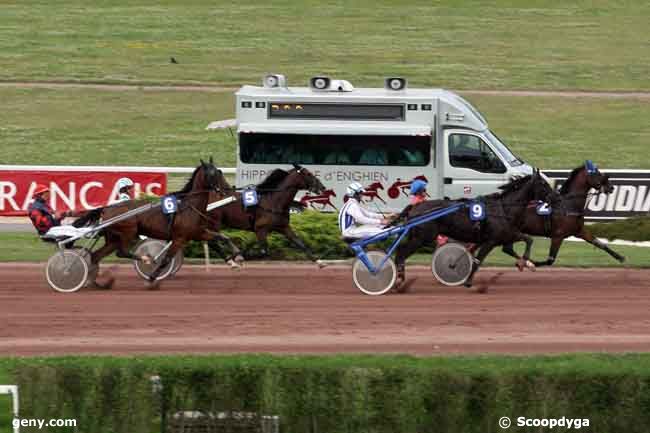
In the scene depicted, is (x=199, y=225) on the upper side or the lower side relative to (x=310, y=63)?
lower

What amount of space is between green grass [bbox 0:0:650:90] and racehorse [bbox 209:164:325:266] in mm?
18611

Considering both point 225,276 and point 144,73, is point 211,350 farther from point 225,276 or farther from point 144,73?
point 144,73

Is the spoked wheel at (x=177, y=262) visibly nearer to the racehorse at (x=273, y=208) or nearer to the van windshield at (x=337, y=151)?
the racehorse at (x=273, y=208)

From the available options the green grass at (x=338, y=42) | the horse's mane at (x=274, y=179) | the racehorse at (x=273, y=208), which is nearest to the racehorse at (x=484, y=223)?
the racehorse at (x=273, y=208)

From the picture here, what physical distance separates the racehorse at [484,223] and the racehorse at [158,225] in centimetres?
254

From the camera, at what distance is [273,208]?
1748 cm

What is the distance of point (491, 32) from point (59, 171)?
78.1 ft

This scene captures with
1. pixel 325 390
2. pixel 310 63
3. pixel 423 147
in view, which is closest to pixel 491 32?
pixel 310 63

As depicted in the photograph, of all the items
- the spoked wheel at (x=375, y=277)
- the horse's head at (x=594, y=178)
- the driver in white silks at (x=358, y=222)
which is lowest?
the spoked wheel at (x=375, y=277)

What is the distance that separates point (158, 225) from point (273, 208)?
1705 mm

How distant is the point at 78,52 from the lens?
4047 cm

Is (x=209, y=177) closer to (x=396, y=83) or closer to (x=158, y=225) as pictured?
(x=158, y=225)

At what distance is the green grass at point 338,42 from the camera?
125ft

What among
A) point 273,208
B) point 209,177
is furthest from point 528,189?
point 209,177
